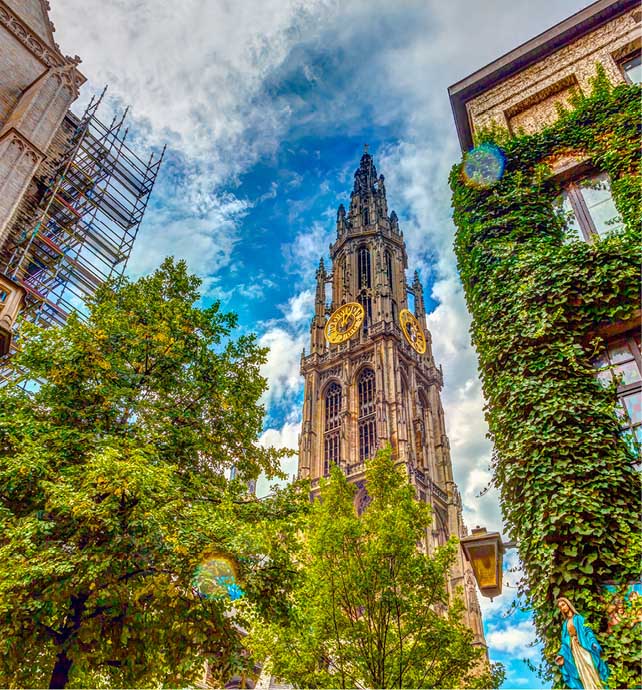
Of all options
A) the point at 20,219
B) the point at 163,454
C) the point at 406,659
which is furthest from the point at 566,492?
the point at 20,219

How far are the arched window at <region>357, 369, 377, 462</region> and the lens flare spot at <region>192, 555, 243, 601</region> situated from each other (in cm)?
4837

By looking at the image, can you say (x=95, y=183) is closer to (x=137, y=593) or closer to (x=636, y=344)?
(x=137, y=593)

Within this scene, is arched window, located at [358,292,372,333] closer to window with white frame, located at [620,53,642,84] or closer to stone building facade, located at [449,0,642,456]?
stone building facade, located at [449,0,642,456]

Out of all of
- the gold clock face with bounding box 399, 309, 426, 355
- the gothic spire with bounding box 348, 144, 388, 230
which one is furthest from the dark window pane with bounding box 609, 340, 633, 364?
the gothic spire with bounding box 348, 144, 388, 230

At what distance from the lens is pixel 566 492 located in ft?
23.1

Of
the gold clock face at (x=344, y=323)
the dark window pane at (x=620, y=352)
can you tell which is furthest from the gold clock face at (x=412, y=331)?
the dark window pane at (x=620, y=352)

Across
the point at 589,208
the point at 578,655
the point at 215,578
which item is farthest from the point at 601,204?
the point at 215,578

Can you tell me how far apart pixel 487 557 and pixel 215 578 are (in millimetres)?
3921

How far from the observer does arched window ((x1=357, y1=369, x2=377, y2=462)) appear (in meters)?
57.5

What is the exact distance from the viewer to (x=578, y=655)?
19.0ft

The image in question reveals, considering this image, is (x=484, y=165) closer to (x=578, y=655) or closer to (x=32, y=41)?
(x=578, y=655)

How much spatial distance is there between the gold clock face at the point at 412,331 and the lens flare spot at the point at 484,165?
55084mm

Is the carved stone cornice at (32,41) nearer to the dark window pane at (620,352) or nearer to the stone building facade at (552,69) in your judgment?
the stone building facade at (552,69)

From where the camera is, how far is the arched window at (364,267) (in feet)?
241
